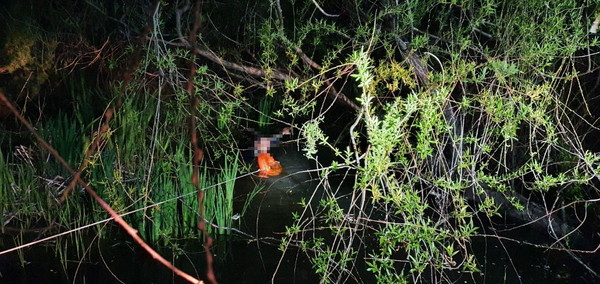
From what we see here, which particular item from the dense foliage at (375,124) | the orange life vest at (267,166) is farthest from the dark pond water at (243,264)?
the orange life vest at (267,166)

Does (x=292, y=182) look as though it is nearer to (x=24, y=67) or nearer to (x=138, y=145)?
(x=138, y=145)

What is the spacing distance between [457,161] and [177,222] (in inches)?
61.1

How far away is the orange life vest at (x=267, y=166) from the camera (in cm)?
416

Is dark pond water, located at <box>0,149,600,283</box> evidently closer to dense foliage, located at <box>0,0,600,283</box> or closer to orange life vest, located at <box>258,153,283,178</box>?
dense foliage, located at <box>0,0,600,283</box>

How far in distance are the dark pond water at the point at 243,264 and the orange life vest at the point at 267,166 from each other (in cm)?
72

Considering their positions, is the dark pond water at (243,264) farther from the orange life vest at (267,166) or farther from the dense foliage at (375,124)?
the orange life vest at (267,166)

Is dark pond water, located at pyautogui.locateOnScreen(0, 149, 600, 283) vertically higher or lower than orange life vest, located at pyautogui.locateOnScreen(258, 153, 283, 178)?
lower

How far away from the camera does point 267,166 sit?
416cm

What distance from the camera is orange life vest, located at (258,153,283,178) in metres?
4.16

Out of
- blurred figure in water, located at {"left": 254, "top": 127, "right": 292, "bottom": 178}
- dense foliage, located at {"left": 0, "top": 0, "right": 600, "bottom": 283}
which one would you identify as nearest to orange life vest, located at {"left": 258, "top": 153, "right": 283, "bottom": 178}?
blurred figure in water, located at {"left": 254, "top": 127, "right": 292, "bottom": 178}

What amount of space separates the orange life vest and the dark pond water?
72 centimetres

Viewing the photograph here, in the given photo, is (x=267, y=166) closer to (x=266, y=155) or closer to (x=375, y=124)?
(x=266, y=155)

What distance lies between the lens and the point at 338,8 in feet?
12.7

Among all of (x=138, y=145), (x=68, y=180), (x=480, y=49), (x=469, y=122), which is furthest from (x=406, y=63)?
(x=68, y=180)
